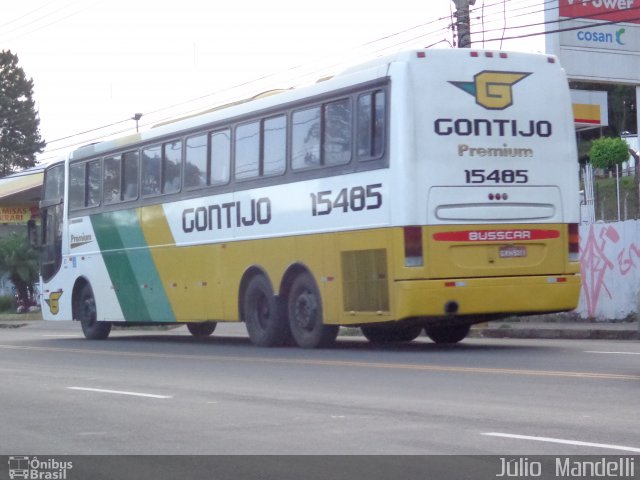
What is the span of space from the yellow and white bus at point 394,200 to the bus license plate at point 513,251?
0.06 feet

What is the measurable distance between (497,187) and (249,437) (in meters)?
7.78

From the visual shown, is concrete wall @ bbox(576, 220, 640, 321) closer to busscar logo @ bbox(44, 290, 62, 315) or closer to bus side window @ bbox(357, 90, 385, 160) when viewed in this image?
bus side window @ bbox(357, 90, 385, 160)

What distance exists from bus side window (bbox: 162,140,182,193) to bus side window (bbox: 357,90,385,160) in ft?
17.3

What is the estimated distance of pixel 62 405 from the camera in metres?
11.4

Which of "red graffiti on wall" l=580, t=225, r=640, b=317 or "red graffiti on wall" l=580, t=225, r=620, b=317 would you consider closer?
"red graffiti on wall" l=580, t=225, r=640, b=317

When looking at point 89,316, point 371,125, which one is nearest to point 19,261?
point 89,316

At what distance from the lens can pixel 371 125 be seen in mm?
16062

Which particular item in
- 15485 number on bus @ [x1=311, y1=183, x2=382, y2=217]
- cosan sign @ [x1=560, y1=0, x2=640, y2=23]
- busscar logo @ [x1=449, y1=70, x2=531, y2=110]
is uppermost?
cosan sign @ [x1=560, y1=0, x2=640, y2=23]

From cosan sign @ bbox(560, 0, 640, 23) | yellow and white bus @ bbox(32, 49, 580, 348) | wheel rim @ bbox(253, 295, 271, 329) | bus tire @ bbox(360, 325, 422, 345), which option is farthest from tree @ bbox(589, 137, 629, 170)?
wheel rim @ bbox(253, 295, 271, 329)

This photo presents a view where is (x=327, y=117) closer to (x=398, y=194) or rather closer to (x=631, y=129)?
(x=398, y=194)

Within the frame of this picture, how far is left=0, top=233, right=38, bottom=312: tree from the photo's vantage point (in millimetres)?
47444

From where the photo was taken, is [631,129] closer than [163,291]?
No

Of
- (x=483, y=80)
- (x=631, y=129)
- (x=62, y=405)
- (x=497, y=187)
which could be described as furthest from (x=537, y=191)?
(x=631, y=129)

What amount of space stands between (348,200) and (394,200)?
1078 millimetres
